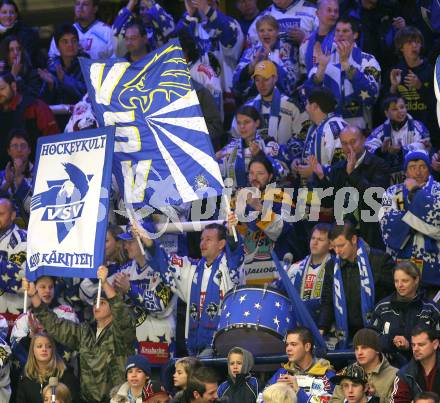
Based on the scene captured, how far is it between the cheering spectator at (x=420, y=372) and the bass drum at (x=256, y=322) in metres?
1.40

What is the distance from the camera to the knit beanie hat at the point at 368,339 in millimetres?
12117

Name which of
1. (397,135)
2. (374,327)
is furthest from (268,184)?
(374,327)

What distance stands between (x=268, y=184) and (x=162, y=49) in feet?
5.90

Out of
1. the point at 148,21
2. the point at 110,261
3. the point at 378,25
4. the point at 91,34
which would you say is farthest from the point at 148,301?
the point at 91,34

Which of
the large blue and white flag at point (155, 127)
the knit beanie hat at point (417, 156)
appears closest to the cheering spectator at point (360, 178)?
the knit beanie hat at point (417, 156)

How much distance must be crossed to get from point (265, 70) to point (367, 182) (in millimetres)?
2042

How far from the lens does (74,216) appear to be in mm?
13555

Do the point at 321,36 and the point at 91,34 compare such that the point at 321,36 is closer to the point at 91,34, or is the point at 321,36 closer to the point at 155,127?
the point at 91,34

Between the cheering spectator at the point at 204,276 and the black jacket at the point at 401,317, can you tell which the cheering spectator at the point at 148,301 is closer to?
the cheering spectator at the point at 204,276

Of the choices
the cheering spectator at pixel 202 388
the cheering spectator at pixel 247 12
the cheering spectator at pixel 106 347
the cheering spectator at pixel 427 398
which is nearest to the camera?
the cheering spectator at pixel 427 398

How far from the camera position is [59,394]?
13352 millimetres

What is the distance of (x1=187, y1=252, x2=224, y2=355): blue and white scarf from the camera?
545 inches

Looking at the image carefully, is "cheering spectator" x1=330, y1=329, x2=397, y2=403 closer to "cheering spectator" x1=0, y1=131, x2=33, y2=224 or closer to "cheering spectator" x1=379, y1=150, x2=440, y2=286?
"cheering spectator" x1=379, y1=150, x2=440, y2=286

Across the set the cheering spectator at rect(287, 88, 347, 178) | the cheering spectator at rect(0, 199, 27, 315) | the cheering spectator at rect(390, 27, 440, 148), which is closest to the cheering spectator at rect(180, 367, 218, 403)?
the cheering spectator at rect(0, 199, 27, 315)
